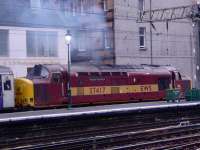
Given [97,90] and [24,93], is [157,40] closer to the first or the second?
[97,90]

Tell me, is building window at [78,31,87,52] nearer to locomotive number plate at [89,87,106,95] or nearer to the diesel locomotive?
the diesel locomotive

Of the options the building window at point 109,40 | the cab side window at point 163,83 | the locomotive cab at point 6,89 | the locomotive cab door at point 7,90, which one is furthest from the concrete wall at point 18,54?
the cab side window at point 163,83

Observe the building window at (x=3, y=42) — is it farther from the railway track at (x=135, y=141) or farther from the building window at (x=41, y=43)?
the railway track at (x=135, y=141)

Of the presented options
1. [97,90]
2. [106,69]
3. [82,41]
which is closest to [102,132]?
[97,90]

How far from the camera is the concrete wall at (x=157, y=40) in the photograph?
45.9m

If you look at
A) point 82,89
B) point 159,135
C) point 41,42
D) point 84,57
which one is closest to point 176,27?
point 84,57

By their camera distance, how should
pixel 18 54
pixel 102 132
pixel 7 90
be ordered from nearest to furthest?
pixel 102 132, pixel 7 90, pixel 18 54

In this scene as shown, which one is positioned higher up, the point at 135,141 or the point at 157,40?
the point at 157,40

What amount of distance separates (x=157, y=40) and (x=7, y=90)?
21279 mm

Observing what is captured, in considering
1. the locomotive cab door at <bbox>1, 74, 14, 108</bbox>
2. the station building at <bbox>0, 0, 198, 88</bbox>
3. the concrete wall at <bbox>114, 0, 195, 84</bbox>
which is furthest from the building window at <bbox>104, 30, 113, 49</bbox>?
the locomotive cab door at <bbox>1, 74, 14, 108</bbox>

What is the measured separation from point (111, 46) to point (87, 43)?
18.5 feet

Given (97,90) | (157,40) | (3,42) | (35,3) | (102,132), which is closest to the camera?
(102,132)

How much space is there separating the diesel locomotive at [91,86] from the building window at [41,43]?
6.45 metres

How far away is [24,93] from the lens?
31625mm
